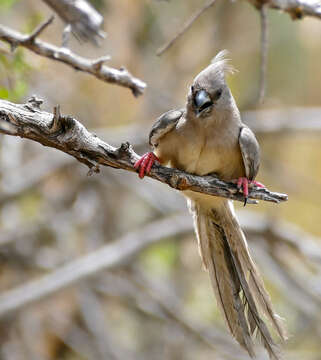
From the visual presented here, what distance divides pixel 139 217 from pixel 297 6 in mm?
6602

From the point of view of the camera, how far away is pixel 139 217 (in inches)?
415

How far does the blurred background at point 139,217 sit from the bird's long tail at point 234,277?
196 centimetres

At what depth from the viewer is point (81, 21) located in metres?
4.30

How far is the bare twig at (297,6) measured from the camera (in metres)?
4.28

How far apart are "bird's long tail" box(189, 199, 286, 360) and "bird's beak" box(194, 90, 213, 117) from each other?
78cm

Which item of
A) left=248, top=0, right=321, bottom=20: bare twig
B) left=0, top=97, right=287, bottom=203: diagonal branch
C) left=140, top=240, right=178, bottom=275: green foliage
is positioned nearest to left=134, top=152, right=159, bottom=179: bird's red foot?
left=0, top=97, right=287, bottom=203: diagonal branch

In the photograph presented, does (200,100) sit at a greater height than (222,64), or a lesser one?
lesser

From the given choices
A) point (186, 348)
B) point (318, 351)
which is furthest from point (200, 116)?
point (186, 348)

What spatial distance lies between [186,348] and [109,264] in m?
2.62

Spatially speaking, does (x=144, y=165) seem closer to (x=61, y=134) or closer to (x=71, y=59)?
(x=61, y=134)

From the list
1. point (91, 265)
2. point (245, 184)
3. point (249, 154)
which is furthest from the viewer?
point (91, 265)

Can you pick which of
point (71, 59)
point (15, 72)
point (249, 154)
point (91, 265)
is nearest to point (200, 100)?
point (249, 154)

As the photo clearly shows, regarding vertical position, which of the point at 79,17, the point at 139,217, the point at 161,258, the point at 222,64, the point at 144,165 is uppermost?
the point at 139,217

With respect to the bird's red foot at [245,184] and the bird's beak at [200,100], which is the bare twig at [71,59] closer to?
the bird's beak at [200,100]
